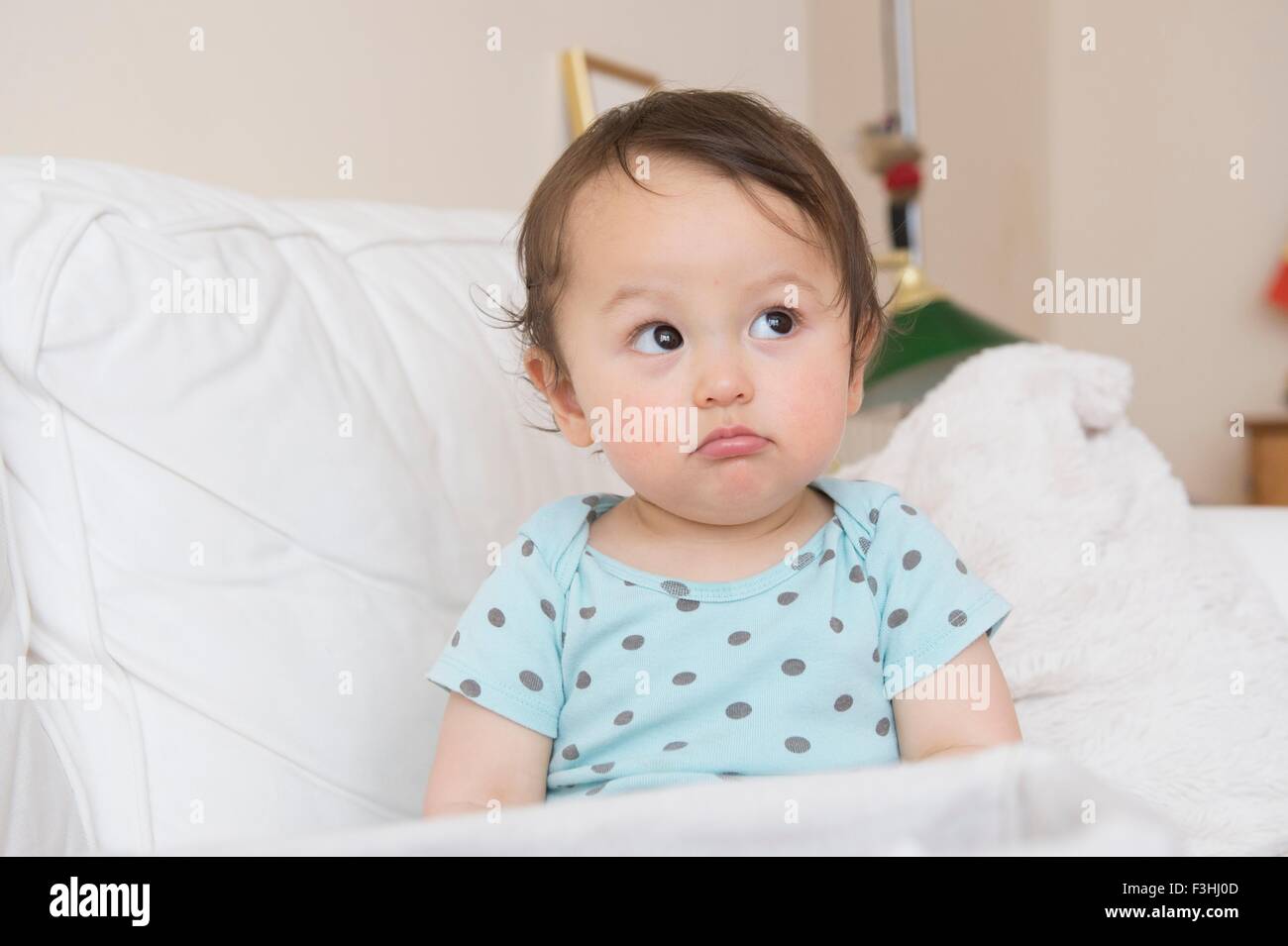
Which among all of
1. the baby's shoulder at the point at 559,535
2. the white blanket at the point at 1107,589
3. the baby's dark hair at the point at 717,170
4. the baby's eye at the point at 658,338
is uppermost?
the baby's dark hair at the point at 717,170

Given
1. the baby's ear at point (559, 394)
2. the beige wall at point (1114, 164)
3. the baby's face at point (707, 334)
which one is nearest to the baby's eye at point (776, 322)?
the baby's face at point (707, 334)

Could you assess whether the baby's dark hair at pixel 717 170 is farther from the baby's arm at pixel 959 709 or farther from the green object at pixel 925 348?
the green object at pixel 925 348

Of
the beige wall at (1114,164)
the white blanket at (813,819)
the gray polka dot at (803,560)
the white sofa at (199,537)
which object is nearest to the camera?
the white blanket at (813,819)

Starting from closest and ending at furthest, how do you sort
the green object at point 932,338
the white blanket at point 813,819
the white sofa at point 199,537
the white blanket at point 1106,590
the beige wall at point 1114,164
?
the white blanket at point 813,819, the white sofa at point 199,537, the white blanket at point 1106,590, the green object at point 932,338, the beige wall at point 1114,164

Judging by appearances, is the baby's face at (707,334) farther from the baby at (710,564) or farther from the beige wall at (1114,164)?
the beige wall at (1114,164)

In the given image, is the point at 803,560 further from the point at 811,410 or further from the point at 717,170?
the point at 717,170

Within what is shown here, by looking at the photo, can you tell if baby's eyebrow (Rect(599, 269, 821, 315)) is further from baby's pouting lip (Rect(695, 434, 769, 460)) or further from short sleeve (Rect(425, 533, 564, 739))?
short sleeve (Rect(425, 533, 564, 739))

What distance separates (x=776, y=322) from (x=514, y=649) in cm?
30

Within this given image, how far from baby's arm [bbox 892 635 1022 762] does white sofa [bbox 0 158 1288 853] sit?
0.37 m

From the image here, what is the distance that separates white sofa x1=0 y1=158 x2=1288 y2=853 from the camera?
78cm

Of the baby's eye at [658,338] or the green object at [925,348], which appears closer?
the baby's eye at [658,338]

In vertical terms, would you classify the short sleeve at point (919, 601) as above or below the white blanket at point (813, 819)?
below

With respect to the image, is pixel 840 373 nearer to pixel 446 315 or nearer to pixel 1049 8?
pixel 446 315

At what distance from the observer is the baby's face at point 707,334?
2.74ft
